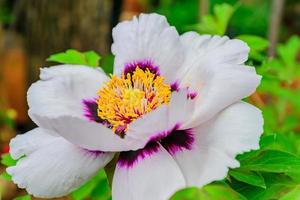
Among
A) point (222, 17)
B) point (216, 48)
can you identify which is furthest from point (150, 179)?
point (222, 17)

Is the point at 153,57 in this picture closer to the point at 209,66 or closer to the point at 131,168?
the point at 209,66

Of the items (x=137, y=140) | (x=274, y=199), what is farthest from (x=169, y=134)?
(x=274, y=199)

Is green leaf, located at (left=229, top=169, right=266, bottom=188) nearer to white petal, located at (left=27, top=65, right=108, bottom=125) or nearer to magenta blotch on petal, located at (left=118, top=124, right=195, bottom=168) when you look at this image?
magenta blotch on petal, located at (left=118, top=124, right=195, bottom=168)

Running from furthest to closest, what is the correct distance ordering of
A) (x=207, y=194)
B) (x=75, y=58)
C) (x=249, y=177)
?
(x=75, y=58), (x=249, y=177), (x=207, y=194)

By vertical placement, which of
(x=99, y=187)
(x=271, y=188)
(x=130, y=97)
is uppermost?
(x=130, y=97)

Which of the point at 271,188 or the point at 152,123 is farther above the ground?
the point at 152,123

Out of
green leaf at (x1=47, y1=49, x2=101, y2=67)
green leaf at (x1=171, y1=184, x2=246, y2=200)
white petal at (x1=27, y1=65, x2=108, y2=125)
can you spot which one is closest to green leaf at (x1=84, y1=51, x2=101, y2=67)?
green leaf at (x1=47, y1=49, x2=101, y2=67)

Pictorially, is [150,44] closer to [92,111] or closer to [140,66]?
[140,66]

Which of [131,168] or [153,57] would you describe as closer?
[131,168]
